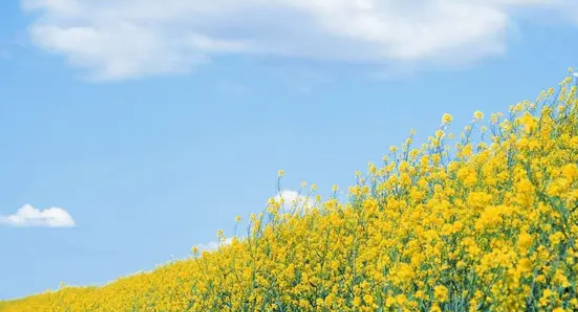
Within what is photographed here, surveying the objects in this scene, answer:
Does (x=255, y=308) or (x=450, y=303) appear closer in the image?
(x=450, y=303)

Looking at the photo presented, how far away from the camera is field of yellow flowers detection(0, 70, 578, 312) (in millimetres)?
6332

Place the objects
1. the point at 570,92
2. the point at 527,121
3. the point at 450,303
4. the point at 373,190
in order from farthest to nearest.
→ 1. the point at 570,92
2. the point at 373,190
3. the point at 527,121
4. the point at 450,303

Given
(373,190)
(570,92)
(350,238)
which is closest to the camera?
(350,238)

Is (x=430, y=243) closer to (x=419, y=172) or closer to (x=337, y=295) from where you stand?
(x=337, y=295)

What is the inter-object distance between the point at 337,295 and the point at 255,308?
139cm

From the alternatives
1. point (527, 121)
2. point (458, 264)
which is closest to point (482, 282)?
point (458, 264)

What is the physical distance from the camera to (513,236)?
684 centimetres

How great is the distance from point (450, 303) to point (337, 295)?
3091mm

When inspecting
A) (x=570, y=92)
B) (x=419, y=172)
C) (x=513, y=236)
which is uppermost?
(x=570, y=92)

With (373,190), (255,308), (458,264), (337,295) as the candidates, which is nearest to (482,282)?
(458,264)

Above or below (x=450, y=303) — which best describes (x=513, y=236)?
above

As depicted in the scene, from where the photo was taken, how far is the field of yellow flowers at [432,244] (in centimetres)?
633

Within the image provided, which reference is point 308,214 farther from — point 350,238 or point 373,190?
point 350,238

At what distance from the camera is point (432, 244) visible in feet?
24.2
